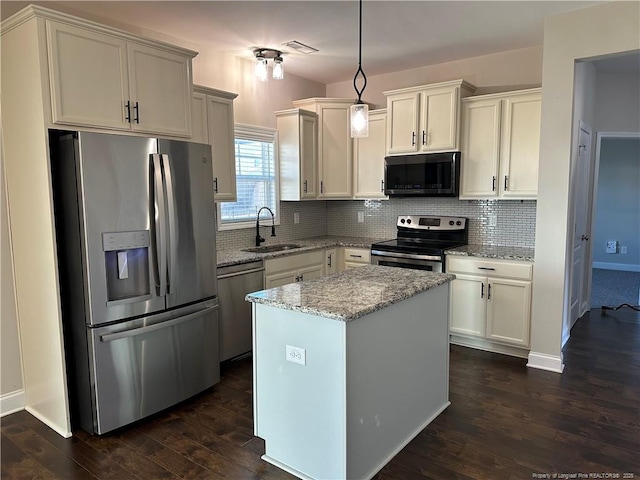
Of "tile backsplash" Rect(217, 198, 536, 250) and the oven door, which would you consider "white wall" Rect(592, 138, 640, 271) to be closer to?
"tile backsplash" Rect(217, 198, 536, 250)

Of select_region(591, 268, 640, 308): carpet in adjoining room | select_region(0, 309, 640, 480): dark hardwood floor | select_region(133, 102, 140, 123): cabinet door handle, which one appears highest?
select_region(133, 102, 140, 123): cabinet door handle

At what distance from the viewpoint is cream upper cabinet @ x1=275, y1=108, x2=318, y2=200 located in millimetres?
4602

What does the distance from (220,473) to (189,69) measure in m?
2.62

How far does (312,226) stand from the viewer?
17.4 feet

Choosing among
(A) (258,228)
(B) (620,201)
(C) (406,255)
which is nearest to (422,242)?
(C) (406,255)

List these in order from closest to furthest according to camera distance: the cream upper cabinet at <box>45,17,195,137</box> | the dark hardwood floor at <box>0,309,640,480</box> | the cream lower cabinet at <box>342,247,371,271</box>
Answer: the dark hardwood floor at <box>0,309,640,480</box> < the cream upper cabinet at <box>45,17,195,137</box> < the cream lower cabinet at <box>342,247,371,271</box>

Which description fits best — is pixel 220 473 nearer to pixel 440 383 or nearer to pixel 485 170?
pixel 440 383

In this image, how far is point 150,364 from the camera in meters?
2.75

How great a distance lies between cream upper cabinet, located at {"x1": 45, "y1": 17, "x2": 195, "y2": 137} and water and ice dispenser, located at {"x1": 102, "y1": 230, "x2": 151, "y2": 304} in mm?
694

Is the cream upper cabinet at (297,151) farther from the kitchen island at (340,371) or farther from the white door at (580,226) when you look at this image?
the white door at (580,226)

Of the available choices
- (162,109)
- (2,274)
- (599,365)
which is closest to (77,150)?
(162,109)

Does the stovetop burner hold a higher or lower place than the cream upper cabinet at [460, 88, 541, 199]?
lower

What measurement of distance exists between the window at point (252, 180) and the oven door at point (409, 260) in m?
1.20

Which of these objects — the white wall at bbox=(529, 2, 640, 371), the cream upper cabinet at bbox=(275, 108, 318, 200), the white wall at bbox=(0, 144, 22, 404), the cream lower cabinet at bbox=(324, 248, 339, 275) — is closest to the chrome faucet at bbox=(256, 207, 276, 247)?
the cream upper cabinet at bbox=(275, 108, 318, 200)
